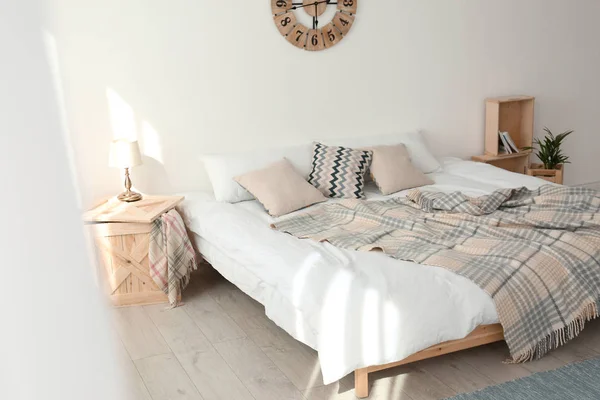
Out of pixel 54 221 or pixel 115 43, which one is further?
pixel 115 43

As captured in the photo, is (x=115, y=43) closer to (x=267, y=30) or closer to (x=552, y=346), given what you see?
(x=267, y=30)

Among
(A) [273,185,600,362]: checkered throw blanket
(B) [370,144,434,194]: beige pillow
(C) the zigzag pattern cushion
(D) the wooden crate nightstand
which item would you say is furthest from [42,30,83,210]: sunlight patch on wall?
(B) [370,144,434,194]: beige pillow

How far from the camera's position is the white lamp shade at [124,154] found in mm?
3701

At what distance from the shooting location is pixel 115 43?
151 inches

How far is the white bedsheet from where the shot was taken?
2.46 metres

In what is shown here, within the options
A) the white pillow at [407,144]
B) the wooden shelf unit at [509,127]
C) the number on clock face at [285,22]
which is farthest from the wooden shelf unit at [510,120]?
the number on clock face at [285,22]

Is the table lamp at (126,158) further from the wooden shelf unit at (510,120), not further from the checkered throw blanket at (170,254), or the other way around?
the wooden shelf unit at (510,120)

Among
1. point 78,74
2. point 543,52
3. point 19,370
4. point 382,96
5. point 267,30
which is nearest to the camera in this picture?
point 19,370

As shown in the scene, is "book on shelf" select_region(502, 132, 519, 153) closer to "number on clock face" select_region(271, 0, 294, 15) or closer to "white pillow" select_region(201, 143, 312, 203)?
"white pillow" select_region(201, 143, 312, 203)

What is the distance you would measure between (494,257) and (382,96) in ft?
6.85

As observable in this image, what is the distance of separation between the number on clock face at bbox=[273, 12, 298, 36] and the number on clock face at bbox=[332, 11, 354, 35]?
0.29 m

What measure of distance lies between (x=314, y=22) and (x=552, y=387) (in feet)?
8.86

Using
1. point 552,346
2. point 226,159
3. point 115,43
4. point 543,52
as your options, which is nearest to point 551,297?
point 552,346

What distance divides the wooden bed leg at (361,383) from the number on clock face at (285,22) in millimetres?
2443
